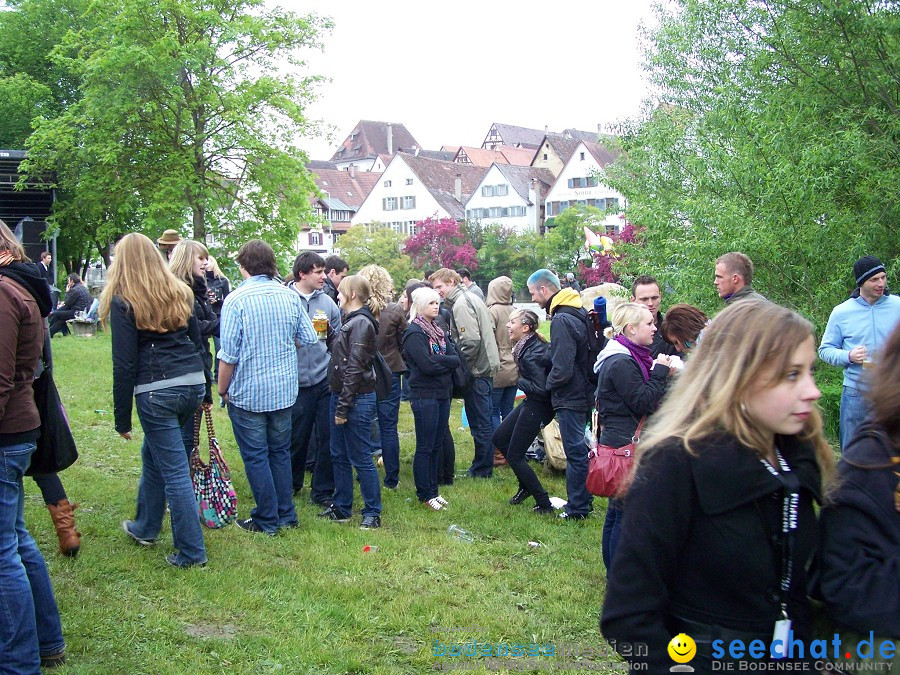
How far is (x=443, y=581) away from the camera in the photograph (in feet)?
17.3

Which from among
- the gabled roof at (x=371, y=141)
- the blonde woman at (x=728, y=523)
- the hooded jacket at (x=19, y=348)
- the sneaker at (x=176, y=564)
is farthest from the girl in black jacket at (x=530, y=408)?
the gabled roof at (x=371, y=141)

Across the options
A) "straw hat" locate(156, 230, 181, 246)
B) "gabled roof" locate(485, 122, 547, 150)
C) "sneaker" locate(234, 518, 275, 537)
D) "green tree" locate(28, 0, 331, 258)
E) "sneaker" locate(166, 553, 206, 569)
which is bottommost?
"sneaker" locate(234, 518, 275, 537)

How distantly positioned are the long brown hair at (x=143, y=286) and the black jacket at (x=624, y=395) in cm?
276

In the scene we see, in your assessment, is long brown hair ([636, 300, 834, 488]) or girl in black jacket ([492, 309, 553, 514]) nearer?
long brown hair ([636, 300, 834, 488])

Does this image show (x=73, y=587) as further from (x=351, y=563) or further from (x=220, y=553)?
(x=351, y=563)

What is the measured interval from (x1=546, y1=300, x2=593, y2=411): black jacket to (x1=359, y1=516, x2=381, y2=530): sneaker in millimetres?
1757

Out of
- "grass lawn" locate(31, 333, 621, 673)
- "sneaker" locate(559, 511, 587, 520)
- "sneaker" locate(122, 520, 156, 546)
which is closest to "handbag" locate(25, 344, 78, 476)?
"grass lawn" locate(31, 333, 621, 673)

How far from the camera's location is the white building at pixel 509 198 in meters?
70.2

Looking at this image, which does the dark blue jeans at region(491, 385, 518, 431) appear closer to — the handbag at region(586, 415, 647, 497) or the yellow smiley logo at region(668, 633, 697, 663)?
the handbag at region(586, 415, 647, 497)

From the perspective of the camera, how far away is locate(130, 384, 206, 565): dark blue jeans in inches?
194

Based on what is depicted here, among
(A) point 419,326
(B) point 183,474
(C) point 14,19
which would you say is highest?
(C) point 14,19

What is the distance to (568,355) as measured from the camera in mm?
6270

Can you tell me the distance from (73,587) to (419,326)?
333cm

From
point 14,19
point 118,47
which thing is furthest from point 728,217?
point 14,19
